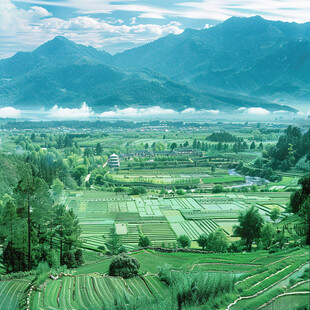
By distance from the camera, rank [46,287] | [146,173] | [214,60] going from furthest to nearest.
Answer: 1. [214,60]
2. [146,173]
3. [46,287]

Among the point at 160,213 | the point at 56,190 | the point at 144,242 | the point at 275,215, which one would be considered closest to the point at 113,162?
the point at 56,190

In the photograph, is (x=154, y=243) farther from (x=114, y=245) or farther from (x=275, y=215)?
(x=275, y=215)

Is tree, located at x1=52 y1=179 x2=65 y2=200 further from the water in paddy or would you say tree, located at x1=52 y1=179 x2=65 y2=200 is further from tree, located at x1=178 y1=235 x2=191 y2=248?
the water in paddy

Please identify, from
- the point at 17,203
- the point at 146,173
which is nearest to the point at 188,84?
the point at 146,173

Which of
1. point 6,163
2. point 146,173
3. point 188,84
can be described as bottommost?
point 146,173

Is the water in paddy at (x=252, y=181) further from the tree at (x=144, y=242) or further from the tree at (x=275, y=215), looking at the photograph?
the tree at (x=144, y=242)

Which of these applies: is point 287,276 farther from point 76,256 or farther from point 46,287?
point 76,256
